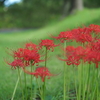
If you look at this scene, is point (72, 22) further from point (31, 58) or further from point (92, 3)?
point (92, 3)

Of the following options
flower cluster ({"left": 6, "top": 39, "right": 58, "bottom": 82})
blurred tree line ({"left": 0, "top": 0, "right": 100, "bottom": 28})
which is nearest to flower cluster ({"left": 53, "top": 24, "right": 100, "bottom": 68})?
flower cluster ({"left": 6, "top": 39, "right": 58, "bottom": 82})

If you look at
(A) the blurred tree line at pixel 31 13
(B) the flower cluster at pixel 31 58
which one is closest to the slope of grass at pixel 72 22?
(B) the flower cluster at pixel 31 58

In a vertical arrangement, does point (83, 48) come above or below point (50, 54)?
above

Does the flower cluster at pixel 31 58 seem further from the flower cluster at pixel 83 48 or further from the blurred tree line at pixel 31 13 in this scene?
the blurred tree line at pixel 31 13

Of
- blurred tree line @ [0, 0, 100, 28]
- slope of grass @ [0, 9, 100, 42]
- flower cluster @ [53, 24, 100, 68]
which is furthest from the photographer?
blurred tree line @ [0, 0, 100, 28]

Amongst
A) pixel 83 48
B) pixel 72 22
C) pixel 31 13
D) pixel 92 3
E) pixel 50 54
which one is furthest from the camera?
pixel 31 13

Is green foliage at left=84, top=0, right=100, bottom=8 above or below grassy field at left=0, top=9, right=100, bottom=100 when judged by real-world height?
above

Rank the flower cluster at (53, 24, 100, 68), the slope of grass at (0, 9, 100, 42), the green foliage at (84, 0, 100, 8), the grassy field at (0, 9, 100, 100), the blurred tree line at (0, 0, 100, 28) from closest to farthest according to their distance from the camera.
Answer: the flower cluster at (53, 24, 100, 68) → the grassy field at (0, 9, 100, 100) → the slope of grass at (0, 9, 100, 42) → the green foliage at (84, 0, 100, 8) → the blurred tree line at (0, 0, 100, 28)

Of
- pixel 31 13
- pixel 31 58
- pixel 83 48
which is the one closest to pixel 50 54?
pixel 31 58

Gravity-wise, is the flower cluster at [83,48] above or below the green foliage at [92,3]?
below

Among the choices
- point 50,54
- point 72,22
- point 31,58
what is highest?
point 72,22

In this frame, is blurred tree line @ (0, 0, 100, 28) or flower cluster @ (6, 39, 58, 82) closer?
flower cluster @ (6, 39, 58, 82)

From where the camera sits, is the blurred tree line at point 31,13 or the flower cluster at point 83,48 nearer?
the flower cluster at point 83,48

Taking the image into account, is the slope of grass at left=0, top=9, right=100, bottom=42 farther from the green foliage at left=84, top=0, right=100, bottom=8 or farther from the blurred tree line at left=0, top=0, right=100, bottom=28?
the blurred tree line at left=0, top=0, right=100, bottom=28
